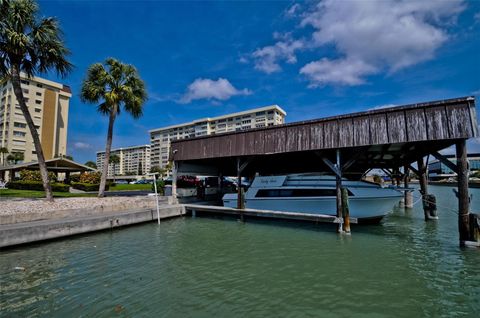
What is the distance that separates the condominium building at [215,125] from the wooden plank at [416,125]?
2725 inches

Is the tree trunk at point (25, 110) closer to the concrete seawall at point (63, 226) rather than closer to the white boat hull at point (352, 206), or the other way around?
the concrete seawall at point (63, 226)

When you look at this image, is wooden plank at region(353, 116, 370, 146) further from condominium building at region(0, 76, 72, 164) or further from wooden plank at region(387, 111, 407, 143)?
condominium building at region(0, 76, 72, 164)

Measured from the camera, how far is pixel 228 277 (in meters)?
6.23

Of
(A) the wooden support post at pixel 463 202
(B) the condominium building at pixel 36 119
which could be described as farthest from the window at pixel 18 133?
(A) the wooden support post at pixel 463 202

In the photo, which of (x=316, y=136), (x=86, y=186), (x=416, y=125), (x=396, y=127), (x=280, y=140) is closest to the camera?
(x=416, y=125)

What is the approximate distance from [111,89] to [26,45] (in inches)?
192

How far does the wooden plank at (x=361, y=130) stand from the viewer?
438 inches

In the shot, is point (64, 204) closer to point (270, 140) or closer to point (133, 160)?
point (270, 140)

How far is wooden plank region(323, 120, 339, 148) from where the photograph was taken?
11.9 meters

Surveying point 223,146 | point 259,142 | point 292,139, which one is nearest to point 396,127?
point 292,139

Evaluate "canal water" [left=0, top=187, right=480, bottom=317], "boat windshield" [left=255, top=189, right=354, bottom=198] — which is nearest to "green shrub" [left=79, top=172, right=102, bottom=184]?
"canal water" [left=0, top=187, right=480, bottom=317]

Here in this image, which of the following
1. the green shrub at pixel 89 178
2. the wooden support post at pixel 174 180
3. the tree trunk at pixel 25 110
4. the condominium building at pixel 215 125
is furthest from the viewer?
the condominium building at pixel 215 125

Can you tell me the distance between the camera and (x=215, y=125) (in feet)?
365

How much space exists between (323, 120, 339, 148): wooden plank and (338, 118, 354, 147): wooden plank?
18 centimetres
